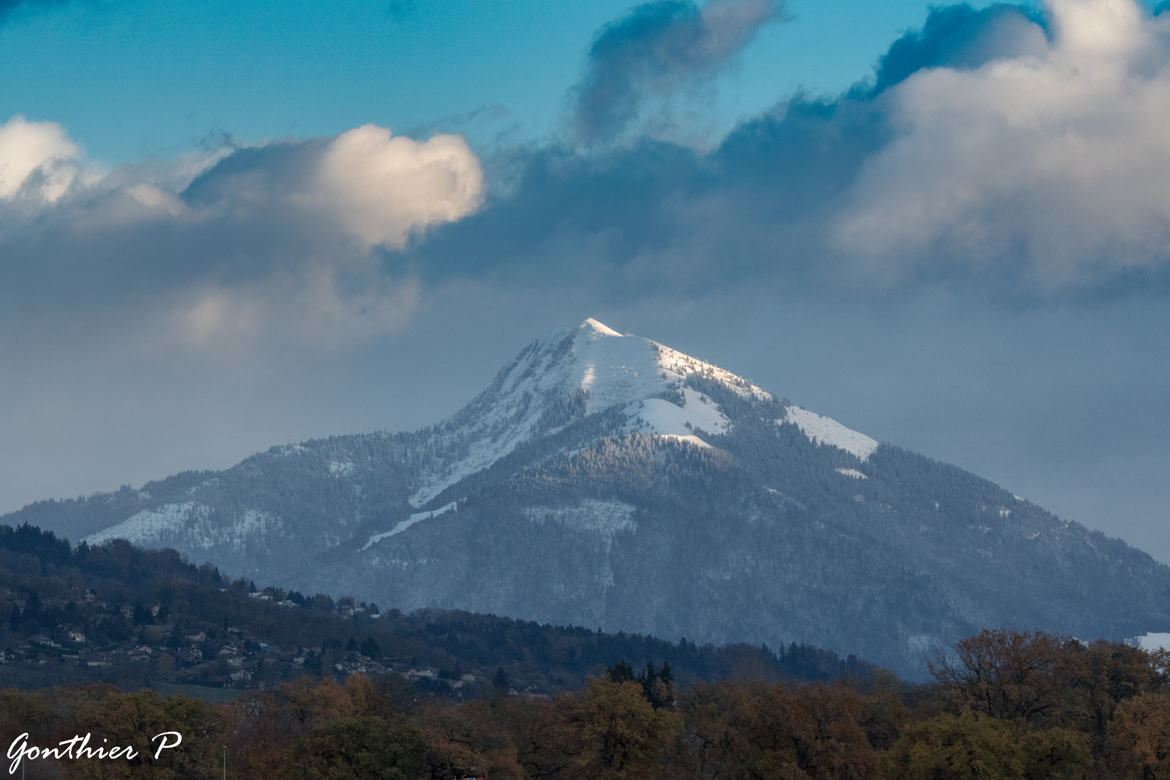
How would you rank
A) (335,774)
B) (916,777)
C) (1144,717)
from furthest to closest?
(335,774) < (1144,717) < (916,777)

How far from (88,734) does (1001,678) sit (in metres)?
105

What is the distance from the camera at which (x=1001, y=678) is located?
648ft

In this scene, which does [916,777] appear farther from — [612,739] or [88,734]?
[88,734]

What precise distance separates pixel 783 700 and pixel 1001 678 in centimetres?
2562

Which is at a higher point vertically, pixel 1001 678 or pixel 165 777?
pixel 1001 678

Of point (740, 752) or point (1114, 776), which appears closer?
point (1114, 776)

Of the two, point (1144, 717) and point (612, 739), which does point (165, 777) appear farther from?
point (1144, 717)

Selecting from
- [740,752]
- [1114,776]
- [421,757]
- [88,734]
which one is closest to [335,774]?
[421,757]

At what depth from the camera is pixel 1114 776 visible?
16962cm

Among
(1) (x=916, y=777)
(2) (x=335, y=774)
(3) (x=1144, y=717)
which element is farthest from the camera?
(2) (x=335, y=774)

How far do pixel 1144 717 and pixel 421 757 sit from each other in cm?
7925

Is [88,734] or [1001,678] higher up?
[1001,678]

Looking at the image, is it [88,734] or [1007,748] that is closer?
[1007,748]

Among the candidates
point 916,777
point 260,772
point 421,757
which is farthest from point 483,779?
point 916,777
